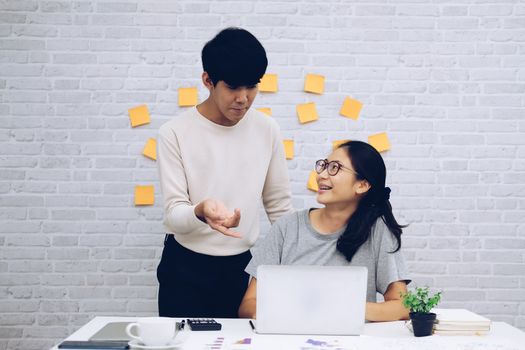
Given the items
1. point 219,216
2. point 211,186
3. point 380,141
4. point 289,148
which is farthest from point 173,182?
point 380,141

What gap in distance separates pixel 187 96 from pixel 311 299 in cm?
167

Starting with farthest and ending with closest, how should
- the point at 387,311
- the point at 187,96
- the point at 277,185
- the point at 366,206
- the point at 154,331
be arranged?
1. the point at 187,96
2. the point at 277,185
3. the point at 366,206
4. the point at 387,311
5. the point at 154,331

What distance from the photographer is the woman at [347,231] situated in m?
2.15

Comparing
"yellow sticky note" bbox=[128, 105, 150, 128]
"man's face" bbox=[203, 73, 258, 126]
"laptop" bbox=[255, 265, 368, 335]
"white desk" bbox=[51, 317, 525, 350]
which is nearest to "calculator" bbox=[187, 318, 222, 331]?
"white desk" bbox=[51, 317, 525, 350]

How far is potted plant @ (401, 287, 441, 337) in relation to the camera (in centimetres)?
180

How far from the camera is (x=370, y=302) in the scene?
2.07m

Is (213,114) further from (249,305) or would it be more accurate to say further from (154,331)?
(154,331)

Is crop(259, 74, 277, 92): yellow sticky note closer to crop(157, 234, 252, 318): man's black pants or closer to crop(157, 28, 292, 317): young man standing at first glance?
crop(157, 28, 292, 317): young man standing

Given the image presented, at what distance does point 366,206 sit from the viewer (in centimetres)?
225

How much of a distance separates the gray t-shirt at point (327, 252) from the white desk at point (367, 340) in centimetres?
29

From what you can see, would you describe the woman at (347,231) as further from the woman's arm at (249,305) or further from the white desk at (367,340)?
the white desk at (367,340)

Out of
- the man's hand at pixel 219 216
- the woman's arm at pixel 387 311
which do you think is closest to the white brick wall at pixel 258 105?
the woman's arm at pixel 387 311

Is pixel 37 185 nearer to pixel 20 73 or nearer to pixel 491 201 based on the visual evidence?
pixel 20 73

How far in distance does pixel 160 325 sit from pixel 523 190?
2.24 metres
